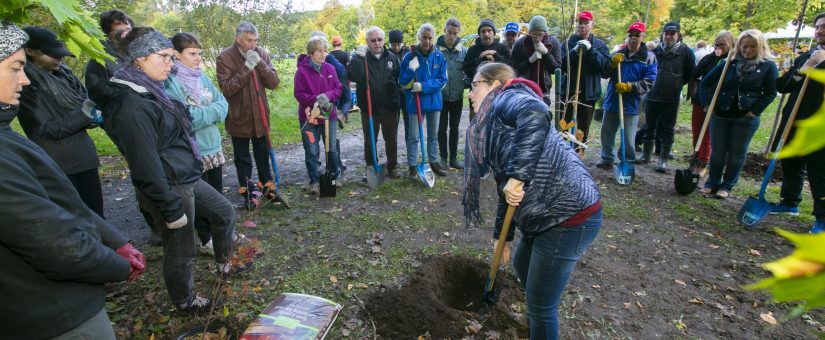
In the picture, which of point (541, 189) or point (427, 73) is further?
point (427, 73)

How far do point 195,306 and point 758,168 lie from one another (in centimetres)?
806

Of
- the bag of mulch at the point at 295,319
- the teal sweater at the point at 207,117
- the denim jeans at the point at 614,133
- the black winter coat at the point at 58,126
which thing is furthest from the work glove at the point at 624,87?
the black winter coat at the point at 58,126

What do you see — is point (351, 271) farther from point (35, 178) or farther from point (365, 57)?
point (365, 57)

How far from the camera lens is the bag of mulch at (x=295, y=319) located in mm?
2789

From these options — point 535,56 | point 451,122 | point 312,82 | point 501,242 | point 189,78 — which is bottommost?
point 451,122

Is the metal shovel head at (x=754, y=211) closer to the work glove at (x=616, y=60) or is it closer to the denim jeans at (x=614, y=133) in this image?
the denim jeans at (x=614, y=133)

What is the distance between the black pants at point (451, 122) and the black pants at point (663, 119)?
309 centimetres

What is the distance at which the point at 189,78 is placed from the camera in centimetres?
390

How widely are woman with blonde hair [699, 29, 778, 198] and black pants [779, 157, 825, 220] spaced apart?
22.3 inches

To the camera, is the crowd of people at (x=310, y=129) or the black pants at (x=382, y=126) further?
the black pants at (x=382, y=126)

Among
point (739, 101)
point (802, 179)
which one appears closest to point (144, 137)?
point (739, 101)

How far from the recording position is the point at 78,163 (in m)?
3.65

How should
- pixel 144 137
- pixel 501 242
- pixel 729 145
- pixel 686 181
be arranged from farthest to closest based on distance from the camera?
pixel 686 181 < pixel 729 145 < pixel 501 242 < pixel 144 137

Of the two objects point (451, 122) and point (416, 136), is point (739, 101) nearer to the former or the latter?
point (451, 122)
